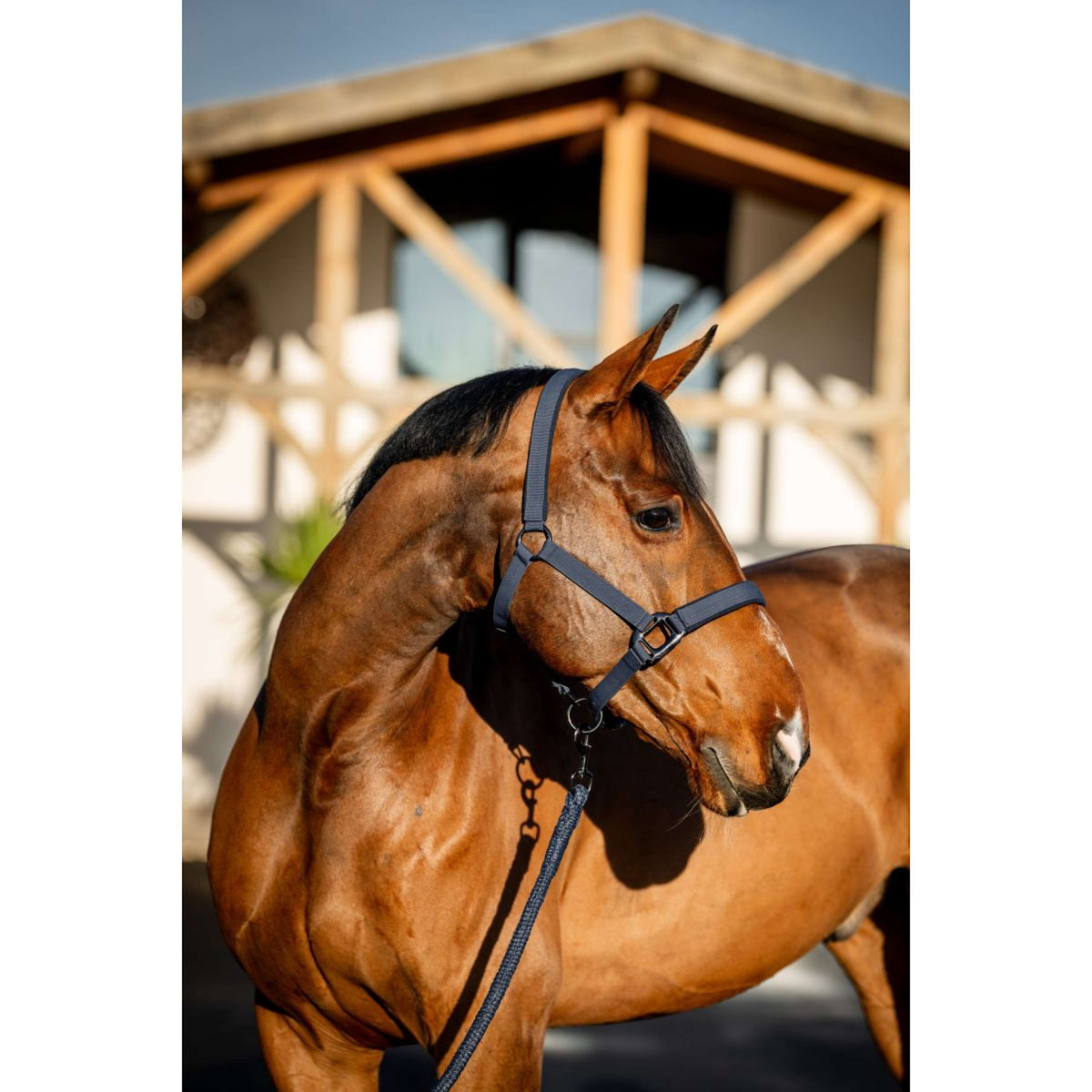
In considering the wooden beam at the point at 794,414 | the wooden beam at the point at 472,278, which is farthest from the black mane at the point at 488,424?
the wooden beam at the point at 794,414

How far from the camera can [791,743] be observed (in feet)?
4.91

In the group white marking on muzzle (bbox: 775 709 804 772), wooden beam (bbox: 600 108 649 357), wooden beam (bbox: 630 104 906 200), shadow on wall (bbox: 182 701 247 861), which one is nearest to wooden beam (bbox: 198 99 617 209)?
wooden beam (bbox: 600 108 649 357)

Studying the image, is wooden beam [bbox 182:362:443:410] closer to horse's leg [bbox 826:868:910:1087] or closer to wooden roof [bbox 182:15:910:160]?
wooden roof [bbox 182:15:910:160]

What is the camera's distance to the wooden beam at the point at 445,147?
546 centimetres

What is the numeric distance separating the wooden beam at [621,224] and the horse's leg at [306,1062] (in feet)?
12.5

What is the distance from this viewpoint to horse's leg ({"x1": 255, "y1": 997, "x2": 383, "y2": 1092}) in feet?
6.13

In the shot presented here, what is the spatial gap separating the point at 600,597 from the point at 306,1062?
1.09 meters

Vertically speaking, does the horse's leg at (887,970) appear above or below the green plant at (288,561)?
below

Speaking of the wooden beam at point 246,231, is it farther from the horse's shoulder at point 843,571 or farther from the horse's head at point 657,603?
the horse's head at point 657,603

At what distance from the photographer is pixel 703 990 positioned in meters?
2.08
